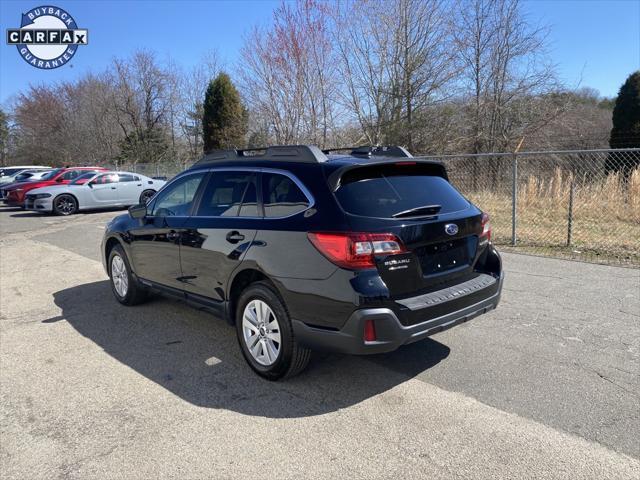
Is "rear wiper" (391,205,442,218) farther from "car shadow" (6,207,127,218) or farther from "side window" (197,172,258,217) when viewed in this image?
"car shadow" (6,207,127,218)

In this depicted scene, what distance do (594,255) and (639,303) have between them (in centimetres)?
270

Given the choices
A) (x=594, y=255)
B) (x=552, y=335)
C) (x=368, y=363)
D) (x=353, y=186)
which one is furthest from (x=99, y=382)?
(x=594, y=255)

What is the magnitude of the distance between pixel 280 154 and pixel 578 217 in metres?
9.68

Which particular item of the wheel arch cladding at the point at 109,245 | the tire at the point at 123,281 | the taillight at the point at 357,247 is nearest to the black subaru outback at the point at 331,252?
the taillight at the point at 357,247

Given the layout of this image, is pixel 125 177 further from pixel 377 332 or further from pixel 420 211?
pixel 377 332

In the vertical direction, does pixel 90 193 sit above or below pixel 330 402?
above

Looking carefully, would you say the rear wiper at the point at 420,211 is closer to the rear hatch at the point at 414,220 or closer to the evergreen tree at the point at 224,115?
the rear hatch at the point at 414,220

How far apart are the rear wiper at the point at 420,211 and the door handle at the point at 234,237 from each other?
1.28 metres

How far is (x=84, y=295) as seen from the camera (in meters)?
6.36

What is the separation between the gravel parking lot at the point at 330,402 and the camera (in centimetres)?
262

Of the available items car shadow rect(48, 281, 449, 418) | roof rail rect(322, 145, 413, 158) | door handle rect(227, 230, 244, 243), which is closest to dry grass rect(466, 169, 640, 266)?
roof rail rect(322, 145, 413, 158)

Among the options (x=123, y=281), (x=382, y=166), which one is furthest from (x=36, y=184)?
(x=382, y=166)

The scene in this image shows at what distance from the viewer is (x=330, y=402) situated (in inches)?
129

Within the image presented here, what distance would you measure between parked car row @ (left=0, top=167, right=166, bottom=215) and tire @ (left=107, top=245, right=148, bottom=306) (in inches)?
502
